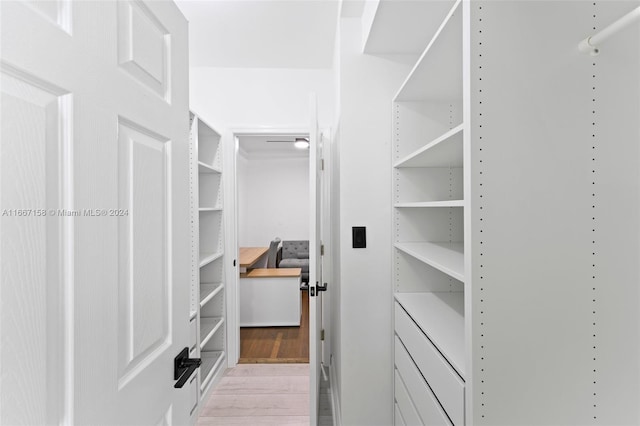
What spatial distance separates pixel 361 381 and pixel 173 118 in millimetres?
1661

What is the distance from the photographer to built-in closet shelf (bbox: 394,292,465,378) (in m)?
0.98

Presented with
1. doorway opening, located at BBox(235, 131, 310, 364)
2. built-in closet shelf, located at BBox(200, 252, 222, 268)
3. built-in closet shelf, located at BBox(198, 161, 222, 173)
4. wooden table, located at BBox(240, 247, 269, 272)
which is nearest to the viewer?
built-in closet shelf, located at BBox(200, 252, 222, 268)

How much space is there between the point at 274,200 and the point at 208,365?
150 inches

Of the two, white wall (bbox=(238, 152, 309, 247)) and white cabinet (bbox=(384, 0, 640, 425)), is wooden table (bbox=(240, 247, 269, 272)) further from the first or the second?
white cabinet (bbox=(384, 0, 640, 425))

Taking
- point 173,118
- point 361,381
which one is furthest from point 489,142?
point 361,381

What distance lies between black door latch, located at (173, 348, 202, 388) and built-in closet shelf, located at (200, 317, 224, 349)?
1.43m

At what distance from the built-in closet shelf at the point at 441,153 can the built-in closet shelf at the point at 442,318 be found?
720 millimetres

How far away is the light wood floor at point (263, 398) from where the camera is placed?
6.38 ft

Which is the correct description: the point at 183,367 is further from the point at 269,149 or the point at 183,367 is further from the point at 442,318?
the point at 269,149

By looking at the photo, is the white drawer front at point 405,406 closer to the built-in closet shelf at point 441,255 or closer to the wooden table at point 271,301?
the built-in closet shelf at point 441,255

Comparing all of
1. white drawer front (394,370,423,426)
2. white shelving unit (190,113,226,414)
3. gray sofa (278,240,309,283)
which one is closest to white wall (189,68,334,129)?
white shelving unit (190,113,226,414)

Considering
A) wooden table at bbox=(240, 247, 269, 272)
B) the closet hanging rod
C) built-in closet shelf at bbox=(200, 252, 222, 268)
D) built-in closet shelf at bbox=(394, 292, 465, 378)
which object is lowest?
wooden table at bbox=(240, 247, 269, 272)

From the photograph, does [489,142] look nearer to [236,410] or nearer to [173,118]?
[173,118]

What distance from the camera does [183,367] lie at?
2.78 feet
